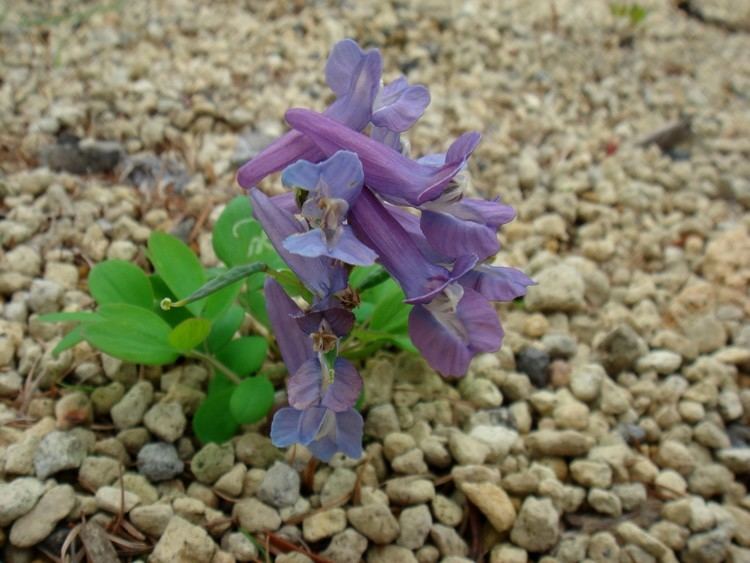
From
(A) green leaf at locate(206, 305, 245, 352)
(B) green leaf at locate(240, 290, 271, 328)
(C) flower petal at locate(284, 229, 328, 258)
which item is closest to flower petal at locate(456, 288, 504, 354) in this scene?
(C) flower petal at locate(284, 229, 328, 258)

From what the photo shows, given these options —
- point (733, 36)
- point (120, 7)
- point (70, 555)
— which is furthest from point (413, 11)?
point (70, 555)

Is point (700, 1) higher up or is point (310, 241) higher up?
point (310, 241)

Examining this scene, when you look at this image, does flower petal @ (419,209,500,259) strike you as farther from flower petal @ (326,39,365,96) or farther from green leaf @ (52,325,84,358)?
green leaf @ (52,325,84,358)

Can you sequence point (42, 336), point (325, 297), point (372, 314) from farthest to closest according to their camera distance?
point (42, 336), point (372, 314), point (325, 297)

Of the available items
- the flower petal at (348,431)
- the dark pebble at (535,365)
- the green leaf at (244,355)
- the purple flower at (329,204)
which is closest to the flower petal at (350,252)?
the purple flower at (329,204)

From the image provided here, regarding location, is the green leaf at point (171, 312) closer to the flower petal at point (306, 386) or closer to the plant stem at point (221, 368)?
the plant stem at point (221, 368)

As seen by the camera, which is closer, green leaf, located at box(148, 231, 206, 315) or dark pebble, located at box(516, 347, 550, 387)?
green leaf, located at box(148, 231, 206, 315)

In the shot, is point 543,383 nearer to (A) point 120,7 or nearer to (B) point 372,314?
(B) point 372,314
